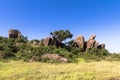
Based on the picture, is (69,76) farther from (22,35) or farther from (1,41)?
(22,35)

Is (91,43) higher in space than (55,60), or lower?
higher

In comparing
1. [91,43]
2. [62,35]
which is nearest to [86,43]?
[91,43]

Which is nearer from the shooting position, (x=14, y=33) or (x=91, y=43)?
(x=14, y=33)

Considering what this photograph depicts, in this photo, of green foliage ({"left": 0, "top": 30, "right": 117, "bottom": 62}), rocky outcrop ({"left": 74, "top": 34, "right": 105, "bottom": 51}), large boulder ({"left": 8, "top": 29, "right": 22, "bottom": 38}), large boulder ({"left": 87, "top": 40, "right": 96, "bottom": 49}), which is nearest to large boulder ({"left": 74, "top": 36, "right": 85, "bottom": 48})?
rocky outcrop ({"left": 74, "top": 34, "right": 105, "bottom": 51})

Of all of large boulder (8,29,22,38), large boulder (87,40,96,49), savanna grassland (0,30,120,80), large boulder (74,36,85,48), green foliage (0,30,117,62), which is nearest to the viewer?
savanna grassland (0,30,120,80)

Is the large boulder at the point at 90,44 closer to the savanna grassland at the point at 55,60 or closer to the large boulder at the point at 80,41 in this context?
the savanna grassland at the point at 55,60

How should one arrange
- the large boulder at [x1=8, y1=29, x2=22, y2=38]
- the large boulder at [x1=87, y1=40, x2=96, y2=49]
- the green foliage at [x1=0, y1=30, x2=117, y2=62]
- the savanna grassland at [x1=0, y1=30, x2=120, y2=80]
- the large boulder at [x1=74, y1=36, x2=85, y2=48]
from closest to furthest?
the savanna grassland at [x1=0, y1=30, x2=120, y2=80]
the green foliage at [x1=0, y1=30, x2=117, y2=62]
the large boulder at [x1=8, y1=29, x2=22, y2=38]
the large boulder at [x1=87, y1=40, x2=96, y2=49]
the large boulder at [x1=74, y1=36, x2=85, y2=48]

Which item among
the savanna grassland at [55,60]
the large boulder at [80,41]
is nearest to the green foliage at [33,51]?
the savanna grassland at [55,60]

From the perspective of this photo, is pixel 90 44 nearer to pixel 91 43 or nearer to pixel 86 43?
pixel 91 43

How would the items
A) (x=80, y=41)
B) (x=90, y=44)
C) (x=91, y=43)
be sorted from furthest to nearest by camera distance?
(x=80, y=41)
(x=91, y=43)
(x=90, y=44)

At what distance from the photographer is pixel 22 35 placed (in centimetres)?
5512

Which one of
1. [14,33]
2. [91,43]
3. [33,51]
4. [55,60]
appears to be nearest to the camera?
[55,60]

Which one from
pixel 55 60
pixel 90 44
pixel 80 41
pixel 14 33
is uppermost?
pixel 14 33

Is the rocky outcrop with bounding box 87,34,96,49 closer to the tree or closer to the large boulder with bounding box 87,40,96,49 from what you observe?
the large boulder with bounding box 87,40,96,49
